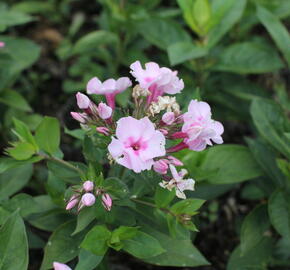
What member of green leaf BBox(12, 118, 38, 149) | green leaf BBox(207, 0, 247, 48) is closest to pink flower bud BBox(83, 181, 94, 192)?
green leaf BBox(12, 118, 38, 149)

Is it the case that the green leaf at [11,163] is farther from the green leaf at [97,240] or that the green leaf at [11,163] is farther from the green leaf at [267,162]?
the green leaf at [267,162]

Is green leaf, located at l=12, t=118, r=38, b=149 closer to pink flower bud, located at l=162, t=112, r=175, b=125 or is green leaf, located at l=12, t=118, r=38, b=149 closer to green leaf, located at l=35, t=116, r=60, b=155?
green leaf, located at l=35, t=116, r=60, b=155

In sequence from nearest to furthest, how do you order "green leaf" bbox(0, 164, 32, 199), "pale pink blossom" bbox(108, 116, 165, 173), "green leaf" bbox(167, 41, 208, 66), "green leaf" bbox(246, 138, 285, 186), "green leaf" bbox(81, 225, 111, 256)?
"pale pink blossom" bbox(108, 116, 165, 173), "green leaf" bbox(81, 225, 111, 256), "green leaf" bbox(0, 164, 32, 199), "green leaf" bbox(246, 138, 285, 186), "green leaf" bbox(167, 41, 208, 66)

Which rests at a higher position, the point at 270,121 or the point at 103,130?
the point at 103,130

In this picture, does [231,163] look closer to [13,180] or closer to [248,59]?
[248,59]

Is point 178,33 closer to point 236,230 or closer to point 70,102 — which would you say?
point 70,102

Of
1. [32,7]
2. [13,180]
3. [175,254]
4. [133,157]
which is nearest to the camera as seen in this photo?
[133,157]

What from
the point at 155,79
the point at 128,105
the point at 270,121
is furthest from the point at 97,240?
the point at 270,121
